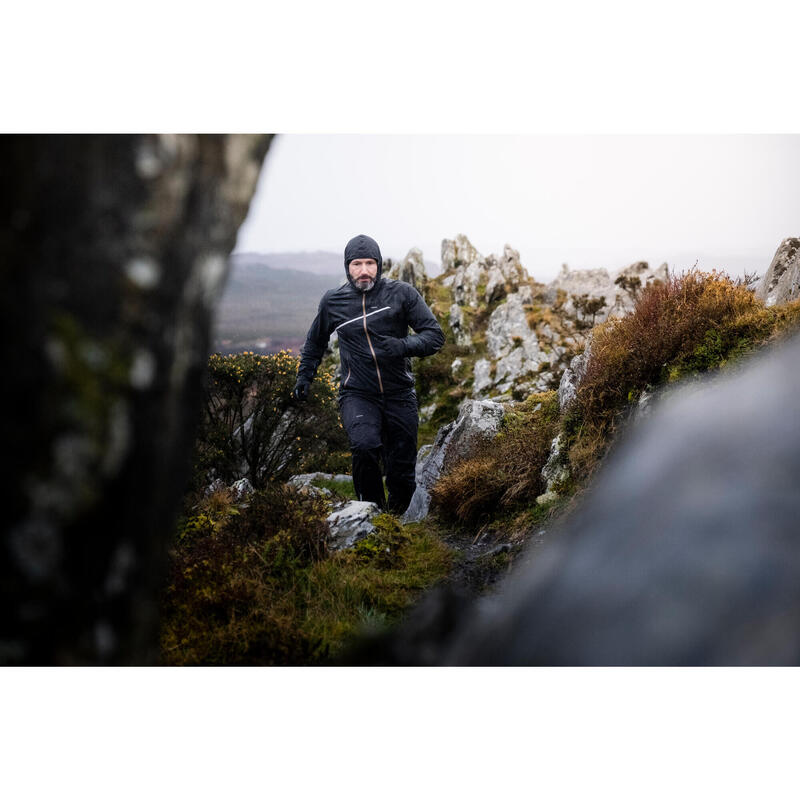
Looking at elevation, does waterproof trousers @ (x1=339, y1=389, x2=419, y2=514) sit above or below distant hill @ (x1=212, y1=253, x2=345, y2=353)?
below

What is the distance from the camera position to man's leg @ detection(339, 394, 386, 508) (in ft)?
15.9

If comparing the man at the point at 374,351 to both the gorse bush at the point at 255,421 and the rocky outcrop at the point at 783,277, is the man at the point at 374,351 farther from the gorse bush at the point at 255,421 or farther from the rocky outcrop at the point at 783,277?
the rocky outcrop at the point at 783,277

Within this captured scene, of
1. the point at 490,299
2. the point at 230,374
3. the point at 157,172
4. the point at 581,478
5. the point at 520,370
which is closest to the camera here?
the point at 157,172

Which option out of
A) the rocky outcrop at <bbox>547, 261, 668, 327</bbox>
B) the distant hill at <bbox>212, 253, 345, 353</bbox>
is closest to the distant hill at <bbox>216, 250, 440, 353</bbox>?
the distant hill at <bbox>212, 253, 345, 353</bbox>

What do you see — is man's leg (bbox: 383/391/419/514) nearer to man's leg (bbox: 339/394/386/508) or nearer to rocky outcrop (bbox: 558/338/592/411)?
man's leg (bbox: 339/394/386/508)

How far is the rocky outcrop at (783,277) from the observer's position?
186 inches

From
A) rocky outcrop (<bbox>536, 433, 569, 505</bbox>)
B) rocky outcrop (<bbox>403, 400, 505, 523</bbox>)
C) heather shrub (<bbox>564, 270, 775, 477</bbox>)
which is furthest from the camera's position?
rocky outcrop (<bbox>403, 400, 505, 523</bbox>)

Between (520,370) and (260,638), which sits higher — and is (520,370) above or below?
above

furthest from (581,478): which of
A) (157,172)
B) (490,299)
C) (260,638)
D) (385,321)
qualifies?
(490,299)

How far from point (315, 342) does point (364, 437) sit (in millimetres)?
1107

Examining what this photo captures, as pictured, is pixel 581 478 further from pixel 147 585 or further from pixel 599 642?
pixel 147 585

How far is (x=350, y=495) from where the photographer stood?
25.7 ft

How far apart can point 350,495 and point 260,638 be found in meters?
4.98

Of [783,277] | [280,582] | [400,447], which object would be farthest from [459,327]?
[280,582]
